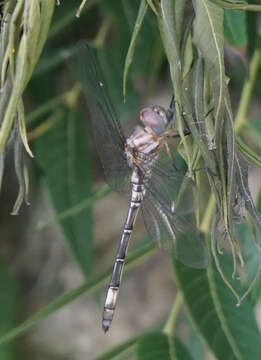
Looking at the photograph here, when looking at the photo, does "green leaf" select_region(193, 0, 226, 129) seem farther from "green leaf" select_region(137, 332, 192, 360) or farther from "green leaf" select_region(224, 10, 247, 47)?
"green leaf" select_region(137, 332, 192, 360)

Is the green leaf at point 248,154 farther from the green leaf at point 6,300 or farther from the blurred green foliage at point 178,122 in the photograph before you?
the green leaf at point 6,300

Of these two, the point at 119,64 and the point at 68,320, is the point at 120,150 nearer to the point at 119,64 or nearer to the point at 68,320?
the point at 119,64

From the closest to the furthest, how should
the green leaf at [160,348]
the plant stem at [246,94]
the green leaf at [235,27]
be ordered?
the green leaf at [235,27] < the green leaf at [160,348] < the plant stem at [246,94]

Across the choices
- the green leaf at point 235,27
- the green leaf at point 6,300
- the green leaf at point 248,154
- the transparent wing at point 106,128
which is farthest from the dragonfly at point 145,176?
the green leaf at point 6,300

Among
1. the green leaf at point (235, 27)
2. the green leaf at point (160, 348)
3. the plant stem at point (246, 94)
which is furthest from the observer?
the plant stem at point (246, 94)

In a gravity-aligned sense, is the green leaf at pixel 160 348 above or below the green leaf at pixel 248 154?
below

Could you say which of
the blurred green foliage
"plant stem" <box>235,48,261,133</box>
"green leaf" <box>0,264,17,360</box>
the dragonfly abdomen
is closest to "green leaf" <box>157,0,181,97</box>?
the blurred green foliage
